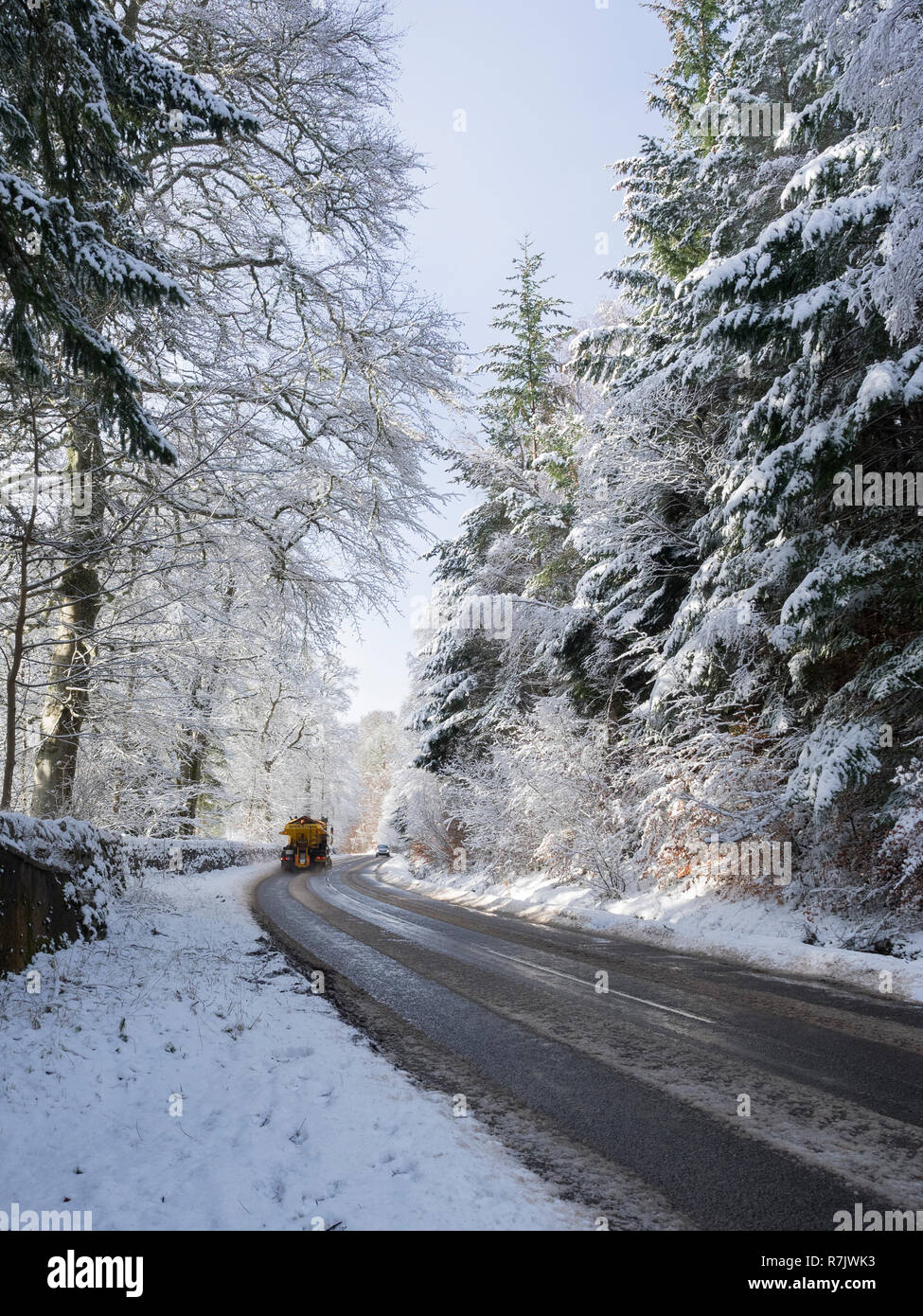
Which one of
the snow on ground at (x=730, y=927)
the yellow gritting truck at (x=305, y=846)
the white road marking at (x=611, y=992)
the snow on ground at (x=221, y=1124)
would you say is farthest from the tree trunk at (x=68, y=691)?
the yellow gritting truck at (x=305, y=846)

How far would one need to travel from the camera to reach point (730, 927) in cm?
1149

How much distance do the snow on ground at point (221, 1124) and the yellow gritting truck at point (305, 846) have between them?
28033 mm

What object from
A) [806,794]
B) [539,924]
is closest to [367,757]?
[539,924]

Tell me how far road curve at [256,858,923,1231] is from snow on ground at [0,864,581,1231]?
0.46 meters

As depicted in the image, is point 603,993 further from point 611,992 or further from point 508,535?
point 508,535

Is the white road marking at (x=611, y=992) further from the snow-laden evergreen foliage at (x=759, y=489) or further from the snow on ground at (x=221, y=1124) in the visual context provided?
the snow-laden evergreen foliage at (x=759, y=489)

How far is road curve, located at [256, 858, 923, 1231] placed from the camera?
11.9 feet

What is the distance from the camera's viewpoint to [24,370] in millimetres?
5699

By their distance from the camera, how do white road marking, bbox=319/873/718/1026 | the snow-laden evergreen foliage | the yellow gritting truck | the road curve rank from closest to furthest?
the road curve, white road marking, bbox=319/873/718/1026, the snow-laden evergreen foliage, the yellow gritting truck

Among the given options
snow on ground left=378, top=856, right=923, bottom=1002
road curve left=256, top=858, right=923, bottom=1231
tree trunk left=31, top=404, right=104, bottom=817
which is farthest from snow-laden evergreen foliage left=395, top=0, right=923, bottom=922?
tree trunk left=31, top=404, right=104, bottom=817

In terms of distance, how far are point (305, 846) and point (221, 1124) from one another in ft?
106

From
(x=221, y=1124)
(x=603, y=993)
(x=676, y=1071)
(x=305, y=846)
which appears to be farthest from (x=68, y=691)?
(x=305, y=846)

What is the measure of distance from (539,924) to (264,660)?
7345 mm

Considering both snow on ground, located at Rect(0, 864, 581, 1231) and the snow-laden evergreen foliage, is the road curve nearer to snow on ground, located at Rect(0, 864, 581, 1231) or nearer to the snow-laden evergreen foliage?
snow on ground, located at Rect(0, 864, 581, 1231)
